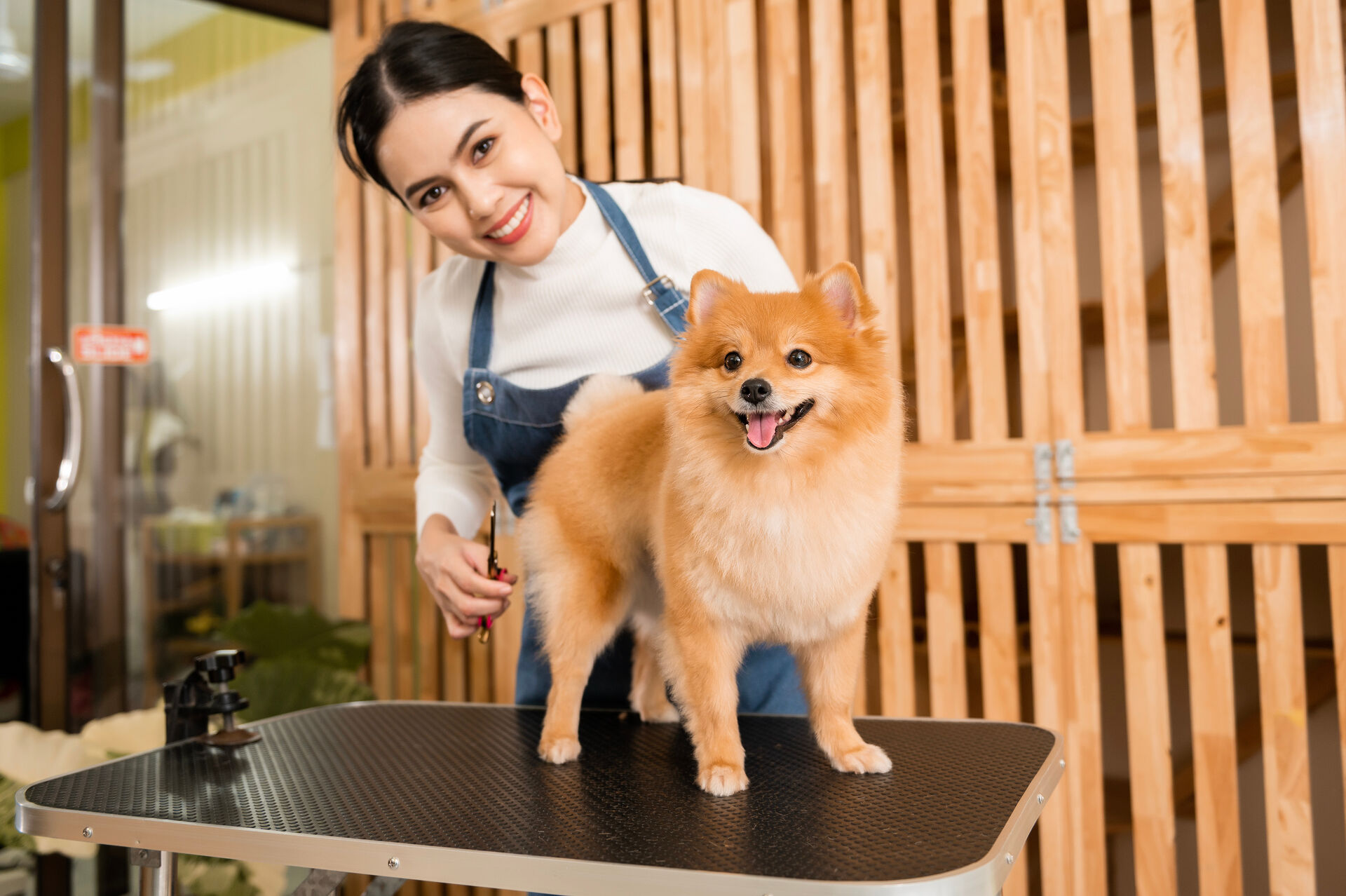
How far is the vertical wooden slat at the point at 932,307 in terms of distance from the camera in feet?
7.59

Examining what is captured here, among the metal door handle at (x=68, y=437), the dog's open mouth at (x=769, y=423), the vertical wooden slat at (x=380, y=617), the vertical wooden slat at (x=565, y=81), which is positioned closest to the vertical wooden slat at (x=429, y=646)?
the vertical wooden slat at (x=380, y=617)

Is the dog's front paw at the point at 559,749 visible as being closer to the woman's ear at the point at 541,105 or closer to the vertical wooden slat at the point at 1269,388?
the woman's ear at the point at 541,105

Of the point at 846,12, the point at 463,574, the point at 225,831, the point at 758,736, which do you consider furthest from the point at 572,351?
the point at 846,12

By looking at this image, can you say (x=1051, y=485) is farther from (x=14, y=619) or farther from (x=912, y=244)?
(x=14, y=619)

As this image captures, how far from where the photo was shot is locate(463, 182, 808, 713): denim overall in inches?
57.4

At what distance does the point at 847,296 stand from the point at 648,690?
0.69 metres

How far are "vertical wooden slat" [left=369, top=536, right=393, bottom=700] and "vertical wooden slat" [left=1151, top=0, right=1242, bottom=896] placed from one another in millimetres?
2555

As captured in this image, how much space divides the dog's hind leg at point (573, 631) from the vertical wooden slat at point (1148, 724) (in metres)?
1.36

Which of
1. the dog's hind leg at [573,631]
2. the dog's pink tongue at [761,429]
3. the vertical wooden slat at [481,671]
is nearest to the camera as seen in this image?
the dog's pink tongue at [761,429]

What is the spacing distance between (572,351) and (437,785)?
0.66 m

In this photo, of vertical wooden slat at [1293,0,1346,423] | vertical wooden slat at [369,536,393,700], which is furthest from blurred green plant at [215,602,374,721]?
vertical wooden slat at [1293,0,1346,423]

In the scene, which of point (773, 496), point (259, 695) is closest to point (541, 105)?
point (773, 496)

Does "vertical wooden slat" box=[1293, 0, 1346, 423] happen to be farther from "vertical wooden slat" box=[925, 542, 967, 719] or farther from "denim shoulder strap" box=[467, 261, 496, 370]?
"denim shoulder strap" box=[467, 261, 496, 370]

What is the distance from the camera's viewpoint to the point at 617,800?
106 centimetres
